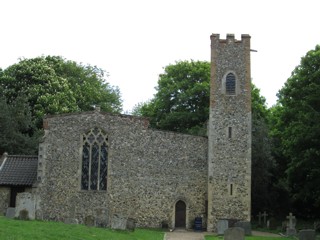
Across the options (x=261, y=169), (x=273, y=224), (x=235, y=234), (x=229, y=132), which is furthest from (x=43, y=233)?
(x=261, y=169)

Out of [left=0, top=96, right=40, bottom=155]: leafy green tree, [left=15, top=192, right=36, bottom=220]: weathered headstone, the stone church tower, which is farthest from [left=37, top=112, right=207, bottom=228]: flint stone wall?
[left=15, top=192, right=36, bottom=220]: weathered headstone

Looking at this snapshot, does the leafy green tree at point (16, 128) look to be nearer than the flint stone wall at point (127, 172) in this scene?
No

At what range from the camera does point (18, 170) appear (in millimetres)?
33469

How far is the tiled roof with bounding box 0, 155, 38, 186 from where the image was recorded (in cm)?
3256

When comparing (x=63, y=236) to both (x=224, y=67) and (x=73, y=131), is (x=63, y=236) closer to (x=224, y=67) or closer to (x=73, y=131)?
(x=73, y=131)

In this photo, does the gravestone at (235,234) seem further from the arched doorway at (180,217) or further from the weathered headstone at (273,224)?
the weathered headstone at (273,224)

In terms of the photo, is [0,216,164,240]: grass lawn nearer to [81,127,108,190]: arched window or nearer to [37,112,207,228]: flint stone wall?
[37,112,207,228]: flint stone wall

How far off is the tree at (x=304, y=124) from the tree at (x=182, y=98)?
12.6 meters

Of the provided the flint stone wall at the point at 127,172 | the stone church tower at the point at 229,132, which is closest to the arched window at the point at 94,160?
the flint stone wall at the point at 127,172

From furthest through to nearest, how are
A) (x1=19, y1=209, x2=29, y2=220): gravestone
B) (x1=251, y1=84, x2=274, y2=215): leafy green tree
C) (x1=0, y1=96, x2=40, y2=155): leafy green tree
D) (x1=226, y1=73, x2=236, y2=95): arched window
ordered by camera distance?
(x1=0, y1=96, x2=40, y2=155): leafy green tree
(x1=251, y1=84, x2=274, y2=215): leafy green tree
(x1=226, y1=73, x2=236, y2=95): arched window
(x1=19, y1=209, x2=29, y2=220): gravestone

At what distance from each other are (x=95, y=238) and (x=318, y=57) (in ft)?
64.4

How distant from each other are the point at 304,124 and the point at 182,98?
17864 mm

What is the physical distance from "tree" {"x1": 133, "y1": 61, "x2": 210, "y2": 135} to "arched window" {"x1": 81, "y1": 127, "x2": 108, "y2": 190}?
42.7ft

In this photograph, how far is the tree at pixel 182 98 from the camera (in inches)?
1832
